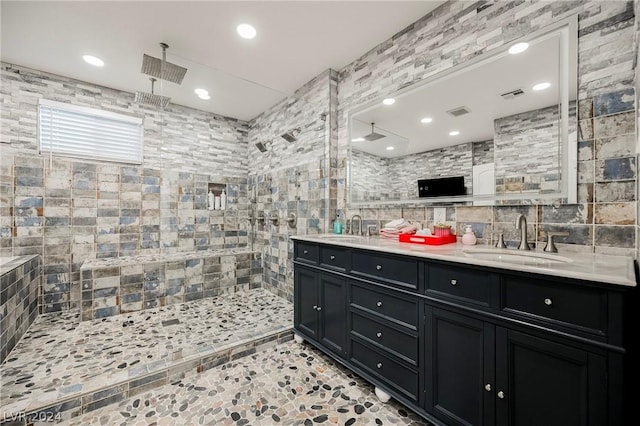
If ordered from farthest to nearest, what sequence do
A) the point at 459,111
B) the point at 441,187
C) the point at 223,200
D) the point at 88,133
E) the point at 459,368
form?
the point at 223,200 < the point at 88,133 < the point at 441,187 < the point at 459,111 < the point at 459,368

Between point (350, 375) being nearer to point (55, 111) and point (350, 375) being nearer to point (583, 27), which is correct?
point (583, 27)

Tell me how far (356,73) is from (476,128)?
1.37 m

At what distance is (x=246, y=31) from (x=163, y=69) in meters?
1.09

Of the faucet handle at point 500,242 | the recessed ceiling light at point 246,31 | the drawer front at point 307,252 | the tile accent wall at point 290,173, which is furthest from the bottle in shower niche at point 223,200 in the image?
the faucet handle at point 500,242

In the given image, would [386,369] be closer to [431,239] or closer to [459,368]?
[459,368]

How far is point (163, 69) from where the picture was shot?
2670 mm

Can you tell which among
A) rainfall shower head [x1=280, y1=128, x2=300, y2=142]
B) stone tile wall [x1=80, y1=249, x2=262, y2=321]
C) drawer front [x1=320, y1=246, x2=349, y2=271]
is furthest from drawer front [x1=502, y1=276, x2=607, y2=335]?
stone tile wall [x1=80, y1=249, x2=262, y2=321]

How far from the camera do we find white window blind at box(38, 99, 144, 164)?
287 cm

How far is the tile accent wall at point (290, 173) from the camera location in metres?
2.83

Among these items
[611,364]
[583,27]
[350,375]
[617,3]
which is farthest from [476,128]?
[350,375]

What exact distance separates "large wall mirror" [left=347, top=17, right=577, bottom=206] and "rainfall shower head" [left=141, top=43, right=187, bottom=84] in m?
2.05

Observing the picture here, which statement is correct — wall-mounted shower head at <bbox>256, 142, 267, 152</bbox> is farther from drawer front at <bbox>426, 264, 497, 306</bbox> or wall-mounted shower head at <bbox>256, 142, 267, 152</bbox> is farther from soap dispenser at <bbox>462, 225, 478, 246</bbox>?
drawer front at <bbox>426, 264, 497, 306</bbox>

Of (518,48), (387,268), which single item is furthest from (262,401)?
(518,48)

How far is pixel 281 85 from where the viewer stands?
3.16 m
